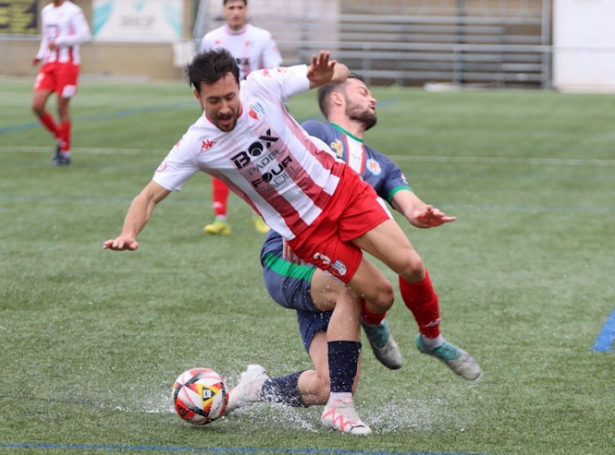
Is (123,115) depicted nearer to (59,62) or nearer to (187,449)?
(59,62)

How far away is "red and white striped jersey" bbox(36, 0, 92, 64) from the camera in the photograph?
492 inches

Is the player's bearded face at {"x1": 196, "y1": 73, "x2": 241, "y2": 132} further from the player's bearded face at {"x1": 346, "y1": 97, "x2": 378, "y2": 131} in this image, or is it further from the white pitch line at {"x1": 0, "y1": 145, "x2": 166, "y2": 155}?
the white pitch line at {"x1": 0, "y1": 145, "x2": 166, "y2": 155}

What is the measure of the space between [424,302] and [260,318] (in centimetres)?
162

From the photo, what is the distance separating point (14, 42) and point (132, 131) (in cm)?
1739

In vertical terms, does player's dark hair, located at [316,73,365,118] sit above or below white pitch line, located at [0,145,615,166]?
above

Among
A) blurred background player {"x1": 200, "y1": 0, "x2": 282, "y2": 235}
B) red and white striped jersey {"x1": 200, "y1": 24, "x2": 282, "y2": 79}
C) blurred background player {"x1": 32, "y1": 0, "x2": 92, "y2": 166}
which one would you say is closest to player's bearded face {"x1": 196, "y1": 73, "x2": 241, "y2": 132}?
blurred background player {"x1": 200, "y1": 0, "x2": 282, "y2": 235}

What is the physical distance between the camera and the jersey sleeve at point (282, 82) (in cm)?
432

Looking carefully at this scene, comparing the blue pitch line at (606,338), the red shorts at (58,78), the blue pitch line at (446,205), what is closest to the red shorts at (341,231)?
the blue pitch line at (606,338)

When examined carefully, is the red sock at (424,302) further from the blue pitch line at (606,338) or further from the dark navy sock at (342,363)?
the blue pitch line at (606,338)

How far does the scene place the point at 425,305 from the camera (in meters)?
4.55

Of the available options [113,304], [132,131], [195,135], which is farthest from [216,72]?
[132,131]

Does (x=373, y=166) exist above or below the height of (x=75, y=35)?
below

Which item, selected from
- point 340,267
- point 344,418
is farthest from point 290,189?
point 344,418

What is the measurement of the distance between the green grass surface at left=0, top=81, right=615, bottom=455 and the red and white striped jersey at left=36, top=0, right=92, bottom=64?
1255 millimetres
